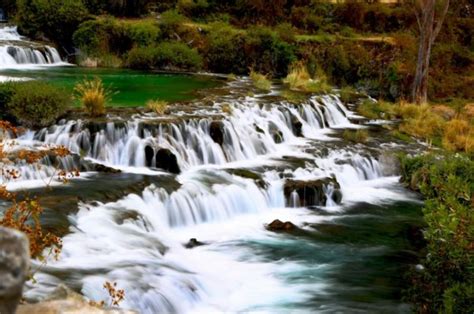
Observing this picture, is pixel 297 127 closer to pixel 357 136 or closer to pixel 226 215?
pixel 357 136

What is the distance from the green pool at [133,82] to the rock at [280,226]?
7093 millimetres

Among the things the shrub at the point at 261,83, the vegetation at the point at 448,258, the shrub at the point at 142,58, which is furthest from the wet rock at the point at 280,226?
the shrub at the point at 142,58

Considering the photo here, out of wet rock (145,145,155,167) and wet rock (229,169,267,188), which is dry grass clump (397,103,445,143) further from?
wet rock (145,145,155,167)

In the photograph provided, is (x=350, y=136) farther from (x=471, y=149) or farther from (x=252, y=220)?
(x=252, y=220)

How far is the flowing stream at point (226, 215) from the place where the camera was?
357 inches

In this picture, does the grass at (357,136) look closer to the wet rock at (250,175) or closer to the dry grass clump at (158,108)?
the wet rock at (250,175)

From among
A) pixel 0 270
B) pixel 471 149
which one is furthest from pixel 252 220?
pixel 0 270

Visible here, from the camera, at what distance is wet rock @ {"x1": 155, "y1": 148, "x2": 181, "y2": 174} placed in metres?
14.3

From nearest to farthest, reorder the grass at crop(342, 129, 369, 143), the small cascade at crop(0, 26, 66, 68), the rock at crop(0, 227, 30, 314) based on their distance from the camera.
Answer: the rock at crop(0, 227, 30, 314) < the grass at crop(342, 129, 369, 143) < the small cascade at crop(0, 26, 66, 68)

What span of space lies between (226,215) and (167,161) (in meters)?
2.14

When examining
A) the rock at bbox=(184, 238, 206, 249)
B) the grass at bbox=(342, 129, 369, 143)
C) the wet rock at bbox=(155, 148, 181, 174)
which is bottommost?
the rock at bbox=(184, 238, 206, 249)

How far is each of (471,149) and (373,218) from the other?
6.95 meters

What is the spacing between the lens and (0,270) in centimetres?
278

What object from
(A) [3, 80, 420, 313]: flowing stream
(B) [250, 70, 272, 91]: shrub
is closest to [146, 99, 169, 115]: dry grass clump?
(A) [3, 80, 420, 313]: flowing stream
